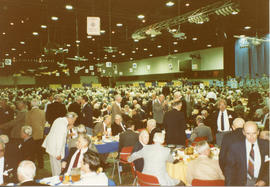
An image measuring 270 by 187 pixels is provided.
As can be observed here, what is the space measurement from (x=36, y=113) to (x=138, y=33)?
7.57 m

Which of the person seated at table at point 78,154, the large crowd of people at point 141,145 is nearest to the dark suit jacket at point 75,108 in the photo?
the large crowd of people at point 141,145

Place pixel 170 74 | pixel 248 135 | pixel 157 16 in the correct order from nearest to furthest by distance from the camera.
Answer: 1. pixel 248 135
2. pixel 157 16
3. pixel 170 74

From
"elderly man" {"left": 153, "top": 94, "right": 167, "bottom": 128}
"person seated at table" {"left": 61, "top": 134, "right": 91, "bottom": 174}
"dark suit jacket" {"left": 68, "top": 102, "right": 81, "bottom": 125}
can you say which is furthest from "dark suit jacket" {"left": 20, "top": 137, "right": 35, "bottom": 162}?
"elderly man" {"left": 153, "top": 94, "right": 167, "bottom": 128}

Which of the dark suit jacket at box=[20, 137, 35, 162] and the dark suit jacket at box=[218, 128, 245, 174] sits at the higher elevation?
the dark suit jacket at box=[218, 128, 245, 174]

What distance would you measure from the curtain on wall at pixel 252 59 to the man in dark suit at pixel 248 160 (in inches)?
597

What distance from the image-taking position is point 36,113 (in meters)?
5.64

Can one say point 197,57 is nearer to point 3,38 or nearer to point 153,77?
point 153,77

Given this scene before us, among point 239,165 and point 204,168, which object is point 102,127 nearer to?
point 204,168

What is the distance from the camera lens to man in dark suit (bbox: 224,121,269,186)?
9.46ft

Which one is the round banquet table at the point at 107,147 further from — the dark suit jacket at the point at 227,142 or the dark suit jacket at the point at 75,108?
the dark suit jacket at the point at 227,142

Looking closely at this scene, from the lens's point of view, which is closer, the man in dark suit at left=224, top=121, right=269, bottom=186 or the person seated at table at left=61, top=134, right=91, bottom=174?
the man in dark suit at left=224, top=121, right=269, bottom=186

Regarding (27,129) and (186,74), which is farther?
(186,74)

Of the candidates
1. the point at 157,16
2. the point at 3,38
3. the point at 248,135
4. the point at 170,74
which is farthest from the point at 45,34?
the point at 170,74

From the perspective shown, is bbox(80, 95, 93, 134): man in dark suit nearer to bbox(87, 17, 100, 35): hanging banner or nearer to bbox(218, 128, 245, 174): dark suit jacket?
bbox(87, 17, 100, 35): hanging banner
